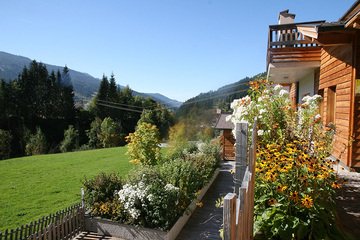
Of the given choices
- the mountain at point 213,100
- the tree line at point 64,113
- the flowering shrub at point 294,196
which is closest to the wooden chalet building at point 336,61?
the flowering shrub at point 294,196

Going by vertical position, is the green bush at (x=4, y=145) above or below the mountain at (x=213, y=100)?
below

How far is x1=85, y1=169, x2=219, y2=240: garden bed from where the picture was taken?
5.02 m

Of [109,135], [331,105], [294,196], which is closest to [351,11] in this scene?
[331,105]

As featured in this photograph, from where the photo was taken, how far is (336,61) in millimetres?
5598

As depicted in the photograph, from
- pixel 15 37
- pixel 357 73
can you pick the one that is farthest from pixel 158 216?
pixel 15 37

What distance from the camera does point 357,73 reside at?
474cm

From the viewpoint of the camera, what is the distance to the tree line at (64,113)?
3281cm

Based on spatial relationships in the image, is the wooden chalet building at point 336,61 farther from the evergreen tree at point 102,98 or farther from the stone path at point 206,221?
the evergreen tree at point 102,98

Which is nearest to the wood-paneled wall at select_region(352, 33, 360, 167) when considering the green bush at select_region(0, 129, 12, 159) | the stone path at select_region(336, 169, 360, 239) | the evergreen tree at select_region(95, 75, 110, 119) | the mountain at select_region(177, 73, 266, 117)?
the stone path at select_region(336, 169, 360, 239)

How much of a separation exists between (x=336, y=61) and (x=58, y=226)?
6924 mm

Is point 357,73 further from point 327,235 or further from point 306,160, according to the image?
point 327,235

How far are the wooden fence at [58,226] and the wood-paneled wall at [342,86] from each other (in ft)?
17.9

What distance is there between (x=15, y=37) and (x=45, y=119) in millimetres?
14283

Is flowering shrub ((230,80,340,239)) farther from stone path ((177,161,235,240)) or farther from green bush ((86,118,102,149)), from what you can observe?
green bush ((86,118,102,149))
